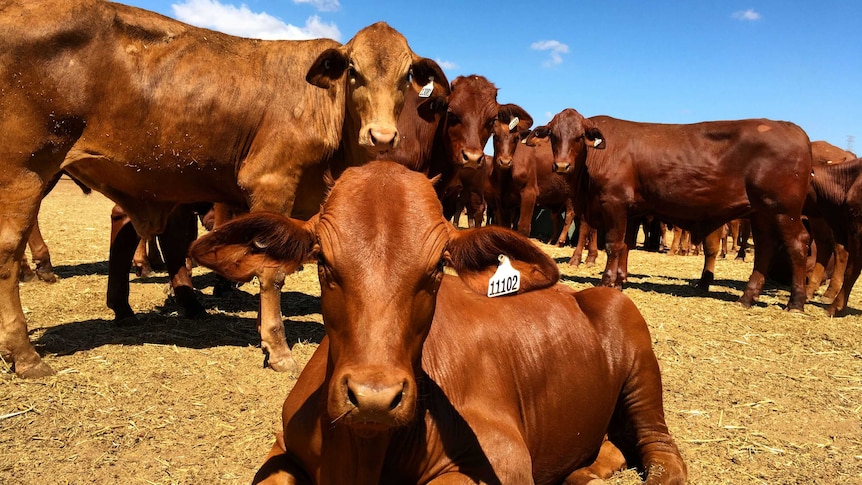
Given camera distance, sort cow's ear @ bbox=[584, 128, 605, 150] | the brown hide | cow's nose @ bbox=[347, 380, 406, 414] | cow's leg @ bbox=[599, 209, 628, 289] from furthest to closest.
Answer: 1. the brown hide
2. cow's ear @ bbox=[584, 128, 605, 150]
3. cow's leg @ bbox=[599, 209, 628, 289]
4. cow's nose @ bbox=[347, 380, 406, 414]

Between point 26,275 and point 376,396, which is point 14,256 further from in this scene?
point 26,275

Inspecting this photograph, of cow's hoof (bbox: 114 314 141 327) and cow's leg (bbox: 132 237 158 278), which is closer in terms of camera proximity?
cow's hoof (bbox: 114 314 141 327)

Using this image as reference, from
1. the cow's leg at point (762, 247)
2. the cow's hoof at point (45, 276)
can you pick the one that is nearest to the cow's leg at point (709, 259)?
the cow's leg at point (762, 247)

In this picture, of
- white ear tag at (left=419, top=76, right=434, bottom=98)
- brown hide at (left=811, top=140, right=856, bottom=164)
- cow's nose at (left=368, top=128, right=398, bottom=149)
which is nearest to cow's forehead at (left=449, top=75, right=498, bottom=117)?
white ear tag at (left=419, top=76, right=434, bottom=98)

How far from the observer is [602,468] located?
3.45 metres

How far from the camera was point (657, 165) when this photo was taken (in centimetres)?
1004

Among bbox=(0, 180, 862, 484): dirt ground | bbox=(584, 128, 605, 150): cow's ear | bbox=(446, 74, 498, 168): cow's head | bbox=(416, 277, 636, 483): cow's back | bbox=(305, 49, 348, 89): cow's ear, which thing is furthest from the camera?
bbox=(584, 128, 605, 150): cow's ear

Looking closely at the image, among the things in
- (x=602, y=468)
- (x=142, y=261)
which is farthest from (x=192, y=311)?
(x=602, y=468)

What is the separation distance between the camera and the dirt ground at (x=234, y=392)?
346 cm

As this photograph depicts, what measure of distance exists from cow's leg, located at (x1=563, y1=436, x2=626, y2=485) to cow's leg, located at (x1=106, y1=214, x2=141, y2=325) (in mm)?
4639

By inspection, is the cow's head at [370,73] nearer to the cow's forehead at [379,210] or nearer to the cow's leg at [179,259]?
the cow's leg at [179,259]

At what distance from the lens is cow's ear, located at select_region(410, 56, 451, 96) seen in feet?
20.1

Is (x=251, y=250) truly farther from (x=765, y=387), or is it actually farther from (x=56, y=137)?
(x=765, y=387)

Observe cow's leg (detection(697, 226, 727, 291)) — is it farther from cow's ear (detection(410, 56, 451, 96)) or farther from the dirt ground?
cow's ear (detection(410, 56, 451, 96))
